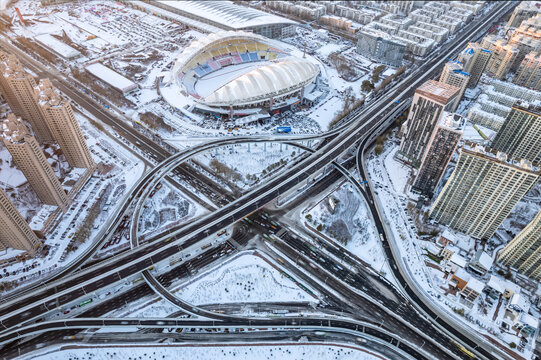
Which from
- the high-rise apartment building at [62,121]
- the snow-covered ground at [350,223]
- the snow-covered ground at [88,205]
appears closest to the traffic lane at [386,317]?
the snow-covered ground at [350,223]

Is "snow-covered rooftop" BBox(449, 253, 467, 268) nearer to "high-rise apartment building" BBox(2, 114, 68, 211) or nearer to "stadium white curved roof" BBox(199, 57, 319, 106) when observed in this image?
"stadium white curved roof" BBox(199, 57, 319, 106)

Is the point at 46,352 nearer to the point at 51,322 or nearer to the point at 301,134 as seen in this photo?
the point at 51,322

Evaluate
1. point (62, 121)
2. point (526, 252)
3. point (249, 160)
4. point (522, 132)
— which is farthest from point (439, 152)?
point (62, 121)

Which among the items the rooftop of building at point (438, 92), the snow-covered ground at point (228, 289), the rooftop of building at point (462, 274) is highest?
the rooftop of building at point (438, 92)

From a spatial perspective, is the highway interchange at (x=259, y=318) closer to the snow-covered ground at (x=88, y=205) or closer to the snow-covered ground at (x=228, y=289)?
the snow-covered ground at (x=228, y=289)

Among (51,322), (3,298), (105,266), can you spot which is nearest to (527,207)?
(105,266)

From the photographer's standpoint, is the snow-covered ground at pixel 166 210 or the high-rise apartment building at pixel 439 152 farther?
the snow-covered ground at pixel 166 210

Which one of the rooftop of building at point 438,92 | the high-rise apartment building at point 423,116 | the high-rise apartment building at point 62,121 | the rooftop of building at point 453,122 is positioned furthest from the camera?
the high-rise apartment building at point 423,116
